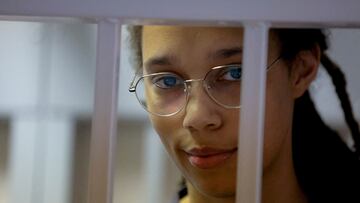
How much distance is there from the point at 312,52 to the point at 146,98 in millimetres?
288

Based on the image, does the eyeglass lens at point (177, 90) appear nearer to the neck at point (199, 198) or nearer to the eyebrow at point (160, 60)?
the eyebrow at point (160, 60)

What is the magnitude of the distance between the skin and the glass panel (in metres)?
0.32

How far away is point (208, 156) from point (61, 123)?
2.08 ft

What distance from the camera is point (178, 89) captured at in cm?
81

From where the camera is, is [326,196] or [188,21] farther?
[326,196]

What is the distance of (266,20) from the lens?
2.31 ft

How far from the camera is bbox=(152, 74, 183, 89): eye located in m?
0.81

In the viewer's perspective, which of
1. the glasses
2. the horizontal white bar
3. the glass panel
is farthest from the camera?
the glass panel

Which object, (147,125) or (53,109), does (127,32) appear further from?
(53,109)

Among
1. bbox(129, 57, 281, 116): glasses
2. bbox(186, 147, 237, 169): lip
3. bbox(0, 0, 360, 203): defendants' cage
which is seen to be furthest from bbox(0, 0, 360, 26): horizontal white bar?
bbox(186, 147, 237, 169): lip

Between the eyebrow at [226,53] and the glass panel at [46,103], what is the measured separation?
15.3 inches

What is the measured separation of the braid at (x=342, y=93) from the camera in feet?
2.76

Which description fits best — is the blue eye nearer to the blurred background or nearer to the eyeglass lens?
the eyeglass lens

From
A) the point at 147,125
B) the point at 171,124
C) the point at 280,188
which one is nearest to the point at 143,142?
the point at 147,125
